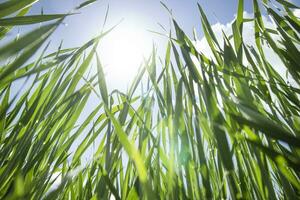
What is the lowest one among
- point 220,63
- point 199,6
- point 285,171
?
point 285,171

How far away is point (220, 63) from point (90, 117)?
1.14 ft

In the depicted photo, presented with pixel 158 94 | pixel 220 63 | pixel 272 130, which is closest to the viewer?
pixel 272 130

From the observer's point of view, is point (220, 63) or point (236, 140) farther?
point (220, 63)

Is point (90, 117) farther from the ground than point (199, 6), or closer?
closer

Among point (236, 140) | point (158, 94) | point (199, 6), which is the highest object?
point (199, 6)

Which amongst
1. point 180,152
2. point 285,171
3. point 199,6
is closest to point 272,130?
point 285,171

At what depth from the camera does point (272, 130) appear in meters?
0.36

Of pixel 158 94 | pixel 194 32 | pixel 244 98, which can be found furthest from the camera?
pixel 194 32

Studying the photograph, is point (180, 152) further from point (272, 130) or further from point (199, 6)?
point (199, 6)

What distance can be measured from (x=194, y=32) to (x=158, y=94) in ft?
1.29

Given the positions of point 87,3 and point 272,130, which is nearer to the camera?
point 272,130

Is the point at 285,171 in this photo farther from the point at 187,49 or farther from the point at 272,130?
the point at 187,49

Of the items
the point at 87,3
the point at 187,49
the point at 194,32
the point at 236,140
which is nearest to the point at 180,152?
the point at 236,140

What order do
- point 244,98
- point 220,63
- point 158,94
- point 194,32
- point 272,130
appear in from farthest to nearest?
1. point 194,32
2. point 220,63
3. point 158,94
4. point 244,98
5. point 272,130
